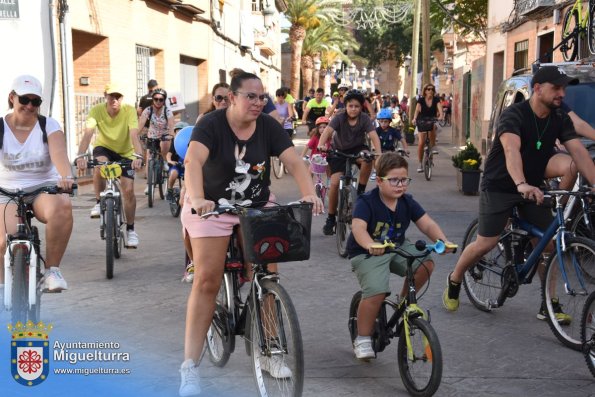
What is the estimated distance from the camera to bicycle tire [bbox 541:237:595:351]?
548 cm

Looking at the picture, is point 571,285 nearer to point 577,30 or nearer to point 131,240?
point 131,240

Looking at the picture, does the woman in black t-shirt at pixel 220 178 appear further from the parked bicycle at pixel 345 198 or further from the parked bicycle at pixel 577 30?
the parked bicycle at pixel 577 30

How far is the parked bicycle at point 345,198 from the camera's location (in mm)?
9227

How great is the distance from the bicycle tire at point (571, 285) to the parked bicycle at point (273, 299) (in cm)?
215

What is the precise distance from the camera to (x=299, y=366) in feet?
13.6

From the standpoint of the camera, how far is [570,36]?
15.0m

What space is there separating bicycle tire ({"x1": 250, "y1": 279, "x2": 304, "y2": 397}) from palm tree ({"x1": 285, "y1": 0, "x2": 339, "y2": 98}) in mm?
53470

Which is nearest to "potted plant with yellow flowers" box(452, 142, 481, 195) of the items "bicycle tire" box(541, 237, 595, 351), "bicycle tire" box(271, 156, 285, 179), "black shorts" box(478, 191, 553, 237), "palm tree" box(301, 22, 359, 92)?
"bicycle tire" box(271, 156, 285, 179)

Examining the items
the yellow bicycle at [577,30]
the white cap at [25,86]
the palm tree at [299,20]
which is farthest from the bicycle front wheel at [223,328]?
the palm tree at [299,20]

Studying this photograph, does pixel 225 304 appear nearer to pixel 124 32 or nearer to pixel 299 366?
pixel 299 366

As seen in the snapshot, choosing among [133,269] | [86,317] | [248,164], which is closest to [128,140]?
[133,269]

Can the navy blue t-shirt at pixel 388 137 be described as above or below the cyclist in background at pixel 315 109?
→ below

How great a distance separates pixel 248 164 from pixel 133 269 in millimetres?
4115

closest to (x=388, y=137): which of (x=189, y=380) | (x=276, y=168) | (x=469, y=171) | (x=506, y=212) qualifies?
(x=469, y=171)
